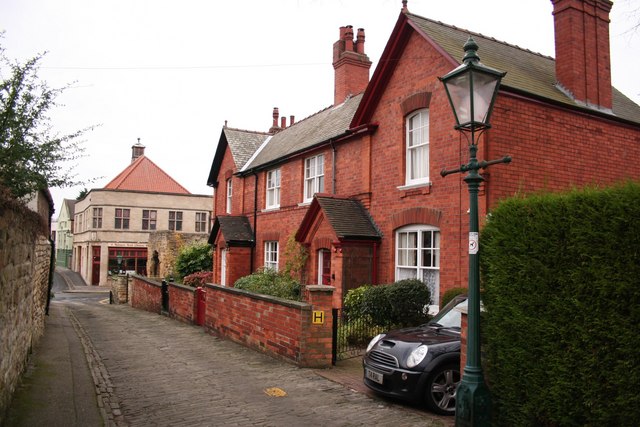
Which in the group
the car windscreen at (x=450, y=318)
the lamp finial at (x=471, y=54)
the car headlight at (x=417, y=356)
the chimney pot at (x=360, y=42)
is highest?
the chimney pot at (x=360, y=42)

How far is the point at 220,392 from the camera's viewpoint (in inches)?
296

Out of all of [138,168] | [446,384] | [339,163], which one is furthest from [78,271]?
[446,384]

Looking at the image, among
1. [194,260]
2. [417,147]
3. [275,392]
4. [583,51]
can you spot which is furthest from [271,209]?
[275,392]

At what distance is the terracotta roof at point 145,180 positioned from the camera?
169ft

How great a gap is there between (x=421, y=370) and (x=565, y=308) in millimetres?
2291

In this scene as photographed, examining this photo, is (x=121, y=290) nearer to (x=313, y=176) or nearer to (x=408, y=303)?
(x=313, y=176)

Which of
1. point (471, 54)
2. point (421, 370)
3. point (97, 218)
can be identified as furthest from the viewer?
point (97, 218)

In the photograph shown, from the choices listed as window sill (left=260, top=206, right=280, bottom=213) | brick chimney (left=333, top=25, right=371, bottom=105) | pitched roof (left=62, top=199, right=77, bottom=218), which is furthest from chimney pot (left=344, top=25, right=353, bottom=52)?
pitched roof (left=62, top=199, right=77, bottom=218)

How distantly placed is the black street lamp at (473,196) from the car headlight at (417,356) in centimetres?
113

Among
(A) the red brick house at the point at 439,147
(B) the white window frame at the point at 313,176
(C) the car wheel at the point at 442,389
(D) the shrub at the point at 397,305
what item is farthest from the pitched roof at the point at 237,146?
(C) the car wheel at the point at 442,389

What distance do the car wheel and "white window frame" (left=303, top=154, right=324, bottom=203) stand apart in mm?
11579

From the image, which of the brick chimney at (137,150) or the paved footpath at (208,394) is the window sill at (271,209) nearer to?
the paved footpath at (208,394)

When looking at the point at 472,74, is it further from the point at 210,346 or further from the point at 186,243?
the point at 186,243

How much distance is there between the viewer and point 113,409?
6.75 metres
